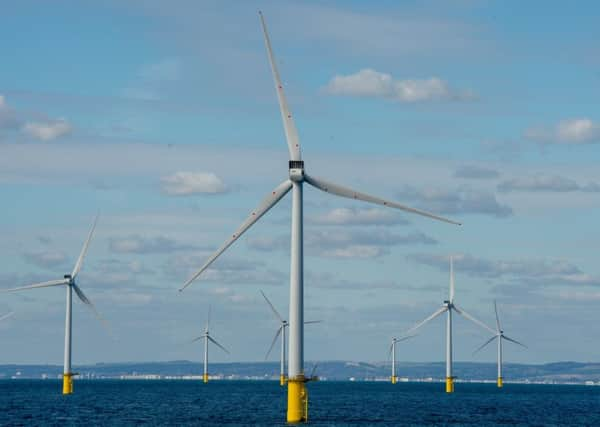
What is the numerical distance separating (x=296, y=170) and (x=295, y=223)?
4.96 m

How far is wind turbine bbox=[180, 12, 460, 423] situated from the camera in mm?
92000

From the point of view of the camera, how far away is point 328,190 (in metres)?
97.3

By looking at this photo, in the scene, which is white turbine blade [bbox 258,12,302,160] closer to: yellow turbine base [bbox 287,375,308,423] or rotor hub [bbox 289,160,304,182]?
rotor hub [bbox 289,160,304,182]

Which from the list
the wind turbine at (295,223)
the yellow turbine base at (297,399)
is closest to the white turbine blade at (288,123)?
the wind turbine at (295,223)

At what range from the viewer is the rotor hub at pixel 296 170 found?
314ft

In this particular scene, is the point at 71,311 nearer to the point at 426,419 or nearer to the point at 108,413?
the point at 108,413

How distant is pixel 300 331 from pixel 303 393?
241 inches

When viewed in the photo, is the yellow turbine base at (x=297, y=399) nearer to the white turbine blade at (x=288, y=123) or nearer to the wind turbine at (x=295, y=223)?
the wind turbine at (x=295, y=223)

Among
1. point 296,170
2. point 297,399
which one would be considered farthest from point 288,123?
point 297,399

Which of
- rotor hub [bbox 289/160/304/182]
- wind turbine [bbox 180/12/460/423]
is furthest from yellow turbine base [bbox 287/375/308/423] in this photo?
rotor hub [bbox 289/160/304/182]

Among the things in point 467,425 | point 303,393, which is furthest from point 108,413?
point 303,393

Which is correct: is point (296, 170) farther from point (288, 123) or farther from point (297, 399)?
point (297, 399)

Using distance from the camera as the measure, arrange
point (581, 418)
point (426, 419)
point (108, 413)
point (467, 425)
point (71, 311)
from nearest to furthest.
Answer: point (467, 425), point (426, 419), point (108, 413), point (581, 418), point (71, 311)

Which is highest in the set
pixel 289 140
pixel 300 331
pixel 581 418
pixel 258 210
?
pixel 289 140
